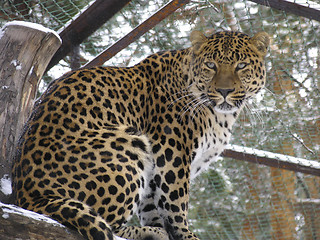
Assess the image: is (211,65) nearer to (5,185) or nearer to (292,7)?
(292,7)

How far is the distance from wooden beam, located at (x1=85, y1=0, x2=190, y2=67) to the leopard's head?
0.53 metres

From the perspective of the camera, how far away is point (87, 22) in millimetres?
5660

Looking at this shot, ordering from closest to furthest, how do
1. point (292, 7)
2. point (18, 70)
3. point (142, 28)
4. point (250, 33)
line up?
point (18, 70) < point (292, 7) < point (142, 28) < point (250, 33)

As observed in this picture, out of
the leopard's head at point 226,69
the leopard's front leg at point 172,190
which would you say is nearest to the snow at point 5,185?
the leopard's front leg at point 172,190

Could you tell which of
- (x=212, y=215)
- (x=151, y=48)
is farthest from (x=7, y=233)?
(x=212, y=215)

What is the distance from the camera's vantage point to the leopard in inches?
148

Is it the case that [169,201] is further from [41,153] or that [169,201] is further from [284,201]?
[284,201]

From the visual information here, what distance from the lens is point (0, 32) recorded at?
191 inches

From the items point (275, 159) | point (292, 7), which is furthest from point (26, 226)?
point (275, 159)

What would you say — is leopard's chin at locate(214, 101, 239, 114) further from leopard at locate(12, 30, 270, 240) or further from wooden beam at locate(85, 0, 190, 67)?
wooden beam at locate(85, 0, 190, 67)

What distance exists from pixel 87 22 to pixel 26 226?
10.5ft

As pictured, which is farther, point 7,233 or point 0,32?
point 0,32

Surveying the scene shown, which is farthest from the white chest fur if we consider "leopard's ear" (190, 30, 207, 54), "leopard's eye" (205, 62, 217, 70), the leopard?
"leopard's ear" (190, 30, 207, 54)

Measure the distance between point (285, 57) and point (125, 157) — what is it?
3648 millimetres
